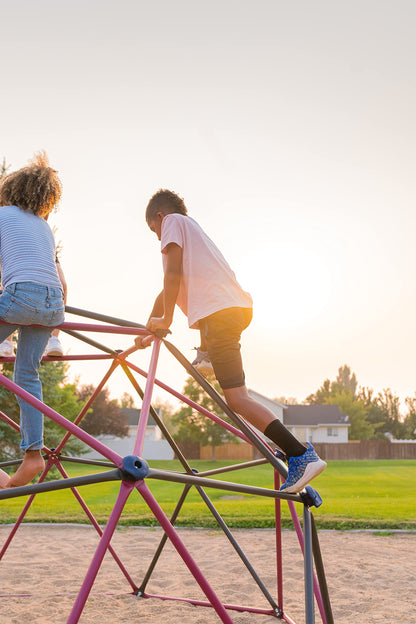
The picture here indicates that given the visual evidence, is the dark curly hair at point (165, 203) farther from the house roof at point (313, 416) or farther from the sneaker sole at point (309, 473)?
the house roof at point (313, 416)

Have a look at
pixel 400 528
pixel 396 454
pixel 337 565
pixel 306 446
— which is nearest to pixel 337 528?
pixel 400 528

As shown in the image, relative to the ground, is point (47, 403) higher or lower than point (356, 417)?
lower

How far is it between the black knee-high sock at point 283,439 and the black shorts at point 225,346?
0.89ft

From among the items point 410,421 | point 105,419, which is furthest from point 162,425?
point 410,421

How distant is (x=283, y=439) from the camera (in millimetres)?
2998

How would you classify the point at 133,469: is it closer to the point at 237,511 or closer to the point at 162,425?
the point at 162,425

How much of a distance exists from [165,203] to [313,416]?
52.3 meters

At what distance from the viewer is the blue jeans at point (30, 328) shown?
9.56ft

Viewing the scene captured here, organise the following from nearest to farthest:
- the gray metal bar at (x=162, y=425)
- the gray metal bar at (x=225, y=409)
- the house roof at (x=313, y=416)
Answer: the gray metal bar at (x=225, y=409) → the gray metal bar at (x=162, y=425) → the house roof at (x=313, y=416)

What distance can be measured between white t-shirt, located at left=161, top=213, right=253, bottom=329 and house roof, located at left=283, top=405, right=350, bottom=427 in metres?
50.0

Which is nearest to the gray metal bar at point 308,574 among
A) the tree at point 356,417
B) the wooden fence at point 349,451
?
the wooden fence at point 349,451

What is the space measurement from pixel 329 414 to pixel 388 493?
38587 mm

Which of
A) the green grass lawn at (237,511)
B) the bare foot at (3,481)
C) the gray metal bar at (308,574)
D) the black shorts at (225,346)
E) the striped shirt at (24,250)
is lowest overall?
the green grass lawn at (237,511)

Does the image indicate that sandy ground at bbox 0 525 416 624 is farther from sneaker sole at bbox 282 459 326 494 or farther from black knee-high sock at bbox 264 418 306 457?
black knee-high sock at bbox 264 418 306 457
